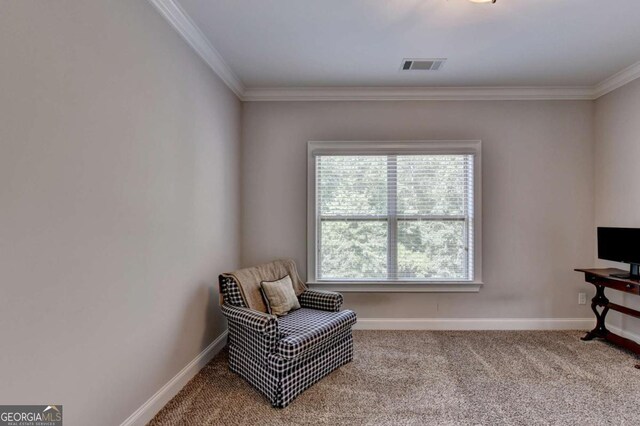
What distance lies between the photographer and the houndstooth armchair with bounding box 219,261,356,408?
7.16ft

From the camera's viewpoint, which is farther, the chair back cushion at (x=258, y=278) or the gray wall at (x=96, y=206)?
the chair back cushion at (x=258, y=278)

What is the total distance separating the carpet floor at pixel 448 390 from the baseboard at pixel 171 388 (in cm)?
5

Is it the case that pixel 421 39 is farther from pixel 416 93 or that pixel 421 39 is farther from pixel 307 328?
pixel 307 328

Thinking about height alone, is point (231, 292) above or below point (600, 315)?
above

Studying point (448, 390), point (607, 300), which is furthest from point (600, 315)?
point (448, 390)

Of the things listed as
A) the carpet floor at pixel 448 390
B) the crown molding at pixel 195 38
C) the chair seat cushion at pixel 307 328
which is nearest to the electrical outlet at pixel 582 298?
the carpet floor at pixel 448 390

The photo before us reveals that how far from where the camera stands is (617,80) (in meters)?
3.25

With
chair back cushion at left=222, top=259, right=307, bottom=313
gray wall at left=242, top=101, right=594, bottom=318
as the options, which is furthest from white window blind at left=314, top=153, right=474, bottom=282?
chair back cushion at left=222, top=259, right=307, bottom=313

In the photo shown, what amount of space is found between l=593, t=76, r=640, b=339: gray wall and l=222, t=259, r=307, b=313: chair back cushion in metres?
3.28

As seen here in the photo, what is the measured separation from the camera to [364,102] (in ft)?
12.0

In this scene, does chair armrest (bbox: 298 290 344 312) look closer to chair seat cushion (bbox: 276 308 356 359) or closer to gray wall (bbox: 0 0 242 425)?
chair seat cushion (bbox: 276 308 356 359)

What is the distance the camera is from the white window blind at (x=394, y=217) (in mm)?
3602

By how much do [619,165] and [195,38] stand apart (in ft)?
13.7

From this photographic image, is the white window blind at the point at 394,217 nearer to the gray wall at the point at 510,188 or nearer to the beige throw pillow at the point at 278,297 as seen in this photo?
the gray wall at the point at 510,188
